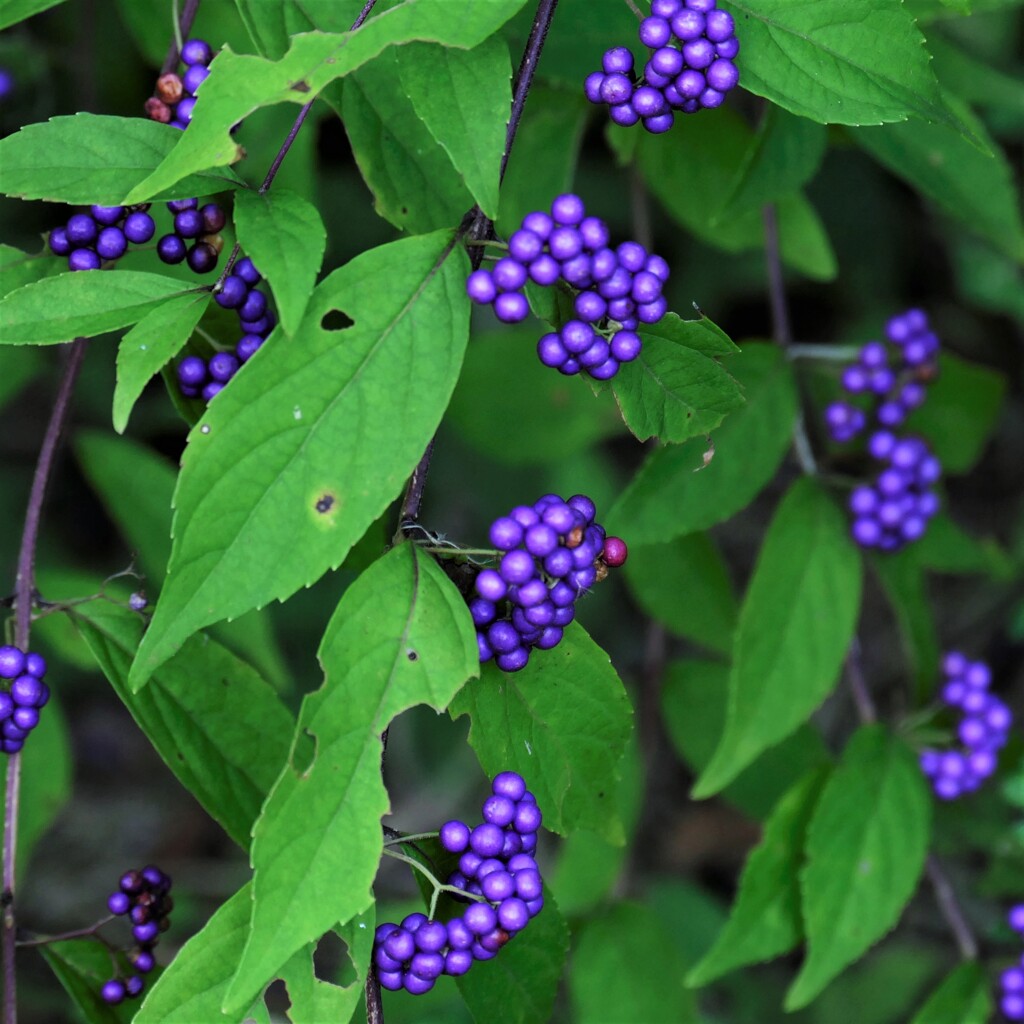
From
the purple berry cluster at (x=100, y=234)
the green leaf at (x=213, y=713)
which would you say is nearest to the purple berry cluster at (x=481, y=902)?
the green leaf at (x=213, y=713)

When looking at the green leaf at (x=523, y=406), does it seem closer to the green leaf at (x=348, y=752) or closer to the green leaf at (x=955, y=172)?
the green leaf at (x=955, y=172)

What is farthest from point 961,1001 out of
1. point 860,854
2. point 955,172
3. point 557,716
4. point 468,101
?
point 468,101

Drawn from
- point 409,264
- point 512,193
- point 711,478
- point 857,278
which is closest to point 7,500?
point 512,193

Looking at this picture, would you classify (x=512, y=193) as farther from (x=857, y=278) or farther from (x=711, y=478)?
(x=857, y=278)

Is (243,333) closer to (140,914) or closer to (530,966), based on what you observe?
(140,914)

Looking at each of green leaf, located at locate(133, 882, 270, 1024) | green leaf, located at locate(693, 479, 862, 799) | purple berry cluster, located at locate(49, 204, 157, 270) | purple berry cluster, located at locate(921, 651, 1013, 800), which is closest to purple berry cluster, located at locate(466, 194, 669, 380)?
purple berry cluster, located at locate(49, 204, 157, 270)
